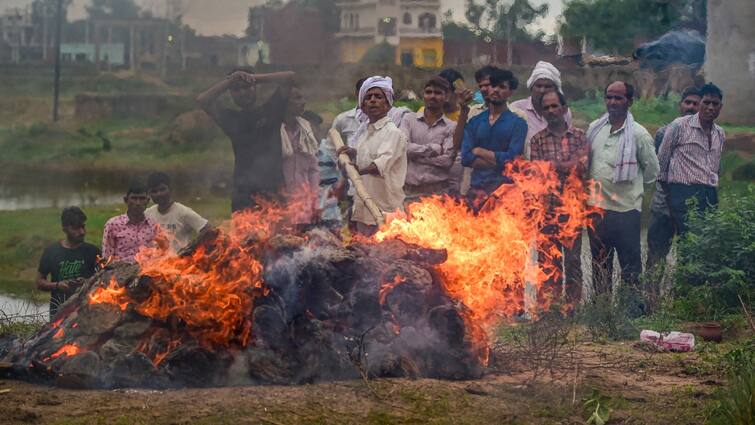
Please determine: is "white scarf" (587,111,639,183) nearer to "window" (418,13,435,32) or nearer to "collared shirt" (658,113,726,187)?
"collared shirt" (658,113,726,187)

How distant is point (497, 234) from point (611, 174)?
6.61 feet

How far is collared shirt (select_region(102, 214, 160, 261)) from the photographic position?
9.35 m

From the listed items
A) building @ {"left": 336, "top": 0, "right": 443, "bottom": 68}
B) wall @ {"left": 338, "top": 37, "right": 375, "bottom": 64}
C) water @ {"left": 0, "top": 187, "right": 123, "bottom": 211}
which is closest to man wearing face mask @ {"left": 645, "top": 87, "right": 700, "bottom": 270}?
building @ {"left": 336, "top": 0, "right": 443, "bottom": 68}

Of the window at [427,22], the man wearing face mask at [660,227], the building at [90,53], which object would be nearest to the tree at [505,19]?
the window at [427,22]

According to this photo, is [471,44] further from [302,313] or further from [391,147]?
[302,313]

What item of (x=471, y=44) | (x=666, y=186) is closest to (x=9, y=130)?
(x=471, y=44)

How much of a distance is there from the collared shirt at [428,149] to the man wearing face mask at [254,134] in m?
1.17

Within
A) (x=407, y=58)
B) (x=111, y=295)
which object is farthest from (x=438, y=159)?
(x=407, y=58)

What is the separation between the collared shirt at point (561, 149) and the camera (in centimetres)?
1008

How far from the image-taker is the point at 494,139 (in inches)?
396

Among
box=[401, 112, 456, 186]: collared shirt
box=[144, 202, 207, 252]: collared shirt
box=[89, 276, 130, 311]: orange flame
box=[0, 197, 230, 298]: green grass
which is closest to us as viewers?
box=[89, 276, 130, 311]: orange flame

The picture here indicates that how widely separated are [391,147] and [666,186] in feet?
10.7

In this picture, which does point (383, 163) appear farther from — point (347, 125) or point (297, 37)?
point (297, 37)

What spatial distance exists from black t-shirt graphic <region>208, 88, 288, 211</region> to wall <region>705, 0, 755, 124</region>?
16448 mm
